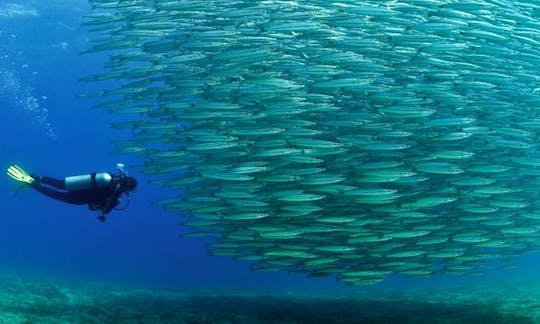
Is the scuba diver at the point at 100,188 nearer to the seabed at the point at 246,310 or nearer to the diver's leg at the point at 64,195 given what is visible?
the diver's leg at the point at 64,195

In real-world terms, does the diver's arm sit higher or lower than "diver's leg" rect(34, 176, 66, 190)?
lower

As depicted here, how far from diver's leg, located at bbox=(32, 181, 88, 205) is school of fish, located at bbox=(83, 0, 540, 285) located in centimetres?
105

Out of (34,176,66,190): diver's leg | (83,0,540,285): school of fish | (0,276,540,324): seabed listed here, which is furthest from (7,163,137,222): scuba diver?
(0,276,540,324): seabed

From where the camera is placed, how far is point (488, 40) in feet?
31.6

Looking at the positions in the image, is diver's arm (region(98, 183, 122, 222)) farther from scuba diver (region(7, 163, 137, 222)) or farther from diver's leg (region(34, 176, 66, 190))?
diver's leg (region(34, 176, 66, 190))

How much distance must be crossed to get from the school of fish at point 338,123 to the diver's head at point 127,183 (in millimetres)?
550

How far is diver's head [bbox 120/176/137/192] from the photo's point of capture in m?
9.09

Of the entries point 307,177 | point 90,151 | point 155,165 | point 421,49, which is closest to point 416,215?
point 307,177

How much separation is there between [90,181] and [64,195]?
1.11m

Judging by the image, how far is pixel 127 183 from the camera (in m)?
9.11

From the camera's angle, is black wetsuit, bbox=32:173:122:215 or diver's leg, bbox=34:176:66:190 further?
diver's leg, bbox=34:176:66:190

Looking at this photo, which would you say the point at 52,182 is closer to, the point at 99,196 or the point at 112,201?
the point at 99,196

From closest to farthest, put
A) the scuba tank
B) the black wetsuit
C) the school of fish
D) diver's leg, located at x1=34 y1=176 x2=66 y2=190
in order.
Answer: the school of fish < the scuba tank < the black wetsuit < diver's leg, located at x1=34 y1=176 x2=66 y2=190

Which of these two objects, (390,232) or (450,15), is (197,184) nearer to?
(390,232)
